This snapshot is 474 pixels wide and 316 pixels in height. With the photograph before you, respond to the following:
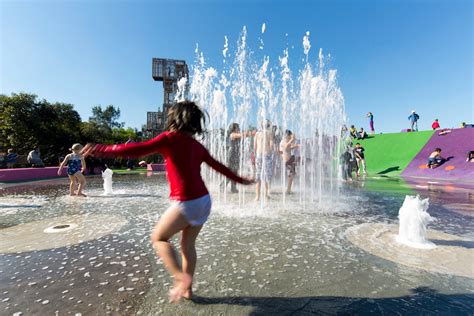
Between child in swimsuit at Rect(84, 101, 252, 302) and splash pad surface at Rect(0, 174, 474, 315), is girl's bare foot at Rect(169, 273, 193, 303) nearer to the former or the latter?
child in swimsuit at Rect(84, 101, 252, 302)

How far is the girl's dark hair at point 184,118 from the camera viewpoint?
2.03 metres

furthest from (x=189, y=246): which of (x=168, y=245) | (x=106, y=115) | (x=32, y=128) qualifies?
(x=106, y=115)

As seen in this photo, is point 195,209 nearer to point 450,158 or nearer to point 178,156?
point 178,156

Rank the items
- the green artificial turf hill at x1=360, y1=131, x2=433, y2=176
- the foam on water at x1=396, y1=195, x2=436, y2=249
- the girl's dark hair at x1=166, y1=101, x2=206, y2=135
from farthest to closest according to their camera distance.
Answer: the green artificial turf hill at x1=360, y1=131, x2=433, y2=176, the foam on water at x1=396, y1=195, x2=436, y2=249, the girl's dark hair at x1=166, y1=101, x2=206, y2=135

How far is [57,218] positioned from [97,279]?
3.43 m

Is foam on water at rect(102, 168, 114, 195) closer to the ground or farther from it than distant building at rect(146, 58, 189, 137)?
closer to the ground

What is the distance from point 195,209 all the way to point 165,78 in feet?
143

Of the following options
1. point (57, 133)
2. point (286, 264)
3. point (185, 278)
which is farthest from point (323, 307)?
point (57, 133)

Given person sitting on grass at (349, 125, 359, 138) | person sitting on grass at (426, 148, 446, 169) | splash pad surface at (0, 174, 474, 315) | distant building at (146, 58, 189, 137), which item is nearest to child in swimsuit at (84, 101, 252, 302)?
splash pad surface at (0, 174, 474, 315)

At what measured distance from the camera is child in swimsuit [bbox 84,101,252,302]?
194cm

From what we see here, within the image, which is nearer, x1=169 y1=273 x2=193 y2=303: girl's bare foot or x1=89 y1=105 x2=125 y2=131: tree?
x1=169 y1=273 x2=193 y2=303: girl's bare foot

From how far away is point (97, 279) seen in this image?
2662 mm

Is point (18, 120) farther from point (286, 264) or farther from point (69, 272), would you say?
point (286, 264)

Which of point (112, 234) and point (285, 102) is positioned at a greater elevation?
point (285, 102)
